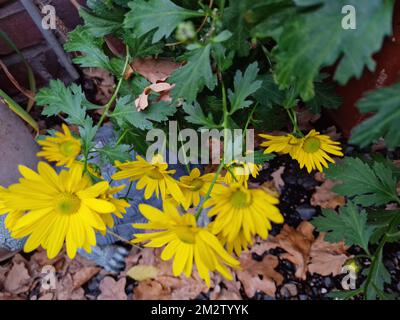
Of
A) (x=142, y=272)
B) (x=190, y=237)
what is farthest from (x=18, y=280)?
(x=190, y=237)

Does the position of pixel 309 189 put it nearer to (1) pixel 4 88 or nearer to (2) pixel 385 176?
(2) pixel 385 176

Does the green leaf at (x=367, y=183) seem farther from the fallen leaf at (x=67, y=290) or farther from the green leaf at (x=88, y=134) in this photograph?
the fallen leaf at (x=67, y=290)

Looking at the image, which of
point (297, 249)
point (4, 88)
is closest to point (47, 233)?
point (297, 249)

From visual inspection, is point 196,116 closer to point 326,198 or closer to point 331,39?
point 331,39

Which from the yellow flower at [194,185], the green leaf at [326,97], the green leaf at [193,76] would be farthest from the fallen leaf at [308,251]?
the green leaf at [193,76]
